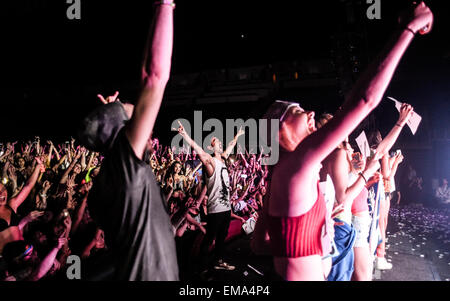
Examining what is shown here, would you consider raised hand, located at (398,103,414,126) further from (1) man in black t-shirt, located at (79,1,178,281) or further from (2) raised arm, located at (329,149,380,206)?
(1) man in black t-shirt, located at (79,1,178,281)

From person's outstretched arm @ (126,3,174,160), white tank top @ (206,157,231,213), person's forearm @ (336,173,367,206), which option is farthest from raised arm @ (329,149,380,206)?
white tank top @ (206,157,231,213)

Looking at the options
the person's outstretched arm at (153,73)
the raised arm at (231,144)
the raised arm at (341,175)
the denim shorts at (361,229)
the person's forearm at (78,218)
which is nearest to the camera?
the person's outstretched arm at (153,73)

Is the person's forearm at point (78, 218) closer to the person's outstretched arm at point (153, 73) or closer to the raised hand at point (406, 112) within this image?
the person's outstretched arm at point (153, 73)

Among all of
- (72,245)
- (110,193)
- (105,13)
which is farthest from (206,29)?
(110,193)

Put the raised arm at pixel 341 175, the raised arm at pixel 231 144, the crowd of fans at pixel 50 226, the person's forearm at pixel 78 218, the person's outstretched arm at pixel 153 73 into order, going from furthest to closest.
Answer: the raised arm at pixel 231 144 → the person's forearm at pixel 78 218 → the crowd of fans at pixel 50 226 → the raised arm at pixel 341 175 → the person's outstretched arm at pixel 153 73

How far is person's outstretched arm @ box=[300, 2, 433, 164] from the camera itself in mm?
1102

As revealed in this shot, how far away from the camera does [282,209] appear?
4.49 ft

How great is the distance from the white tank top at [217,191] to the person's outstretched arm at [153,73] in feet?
10.7

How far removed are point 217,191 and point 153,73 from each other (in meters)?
3.38

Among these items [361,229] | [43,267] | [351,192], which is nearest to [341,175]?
[351,192]

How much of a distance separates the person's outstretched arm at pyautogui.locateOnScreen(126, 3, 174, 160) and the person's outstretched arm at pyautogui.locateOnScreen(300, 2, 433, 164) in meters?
0.70

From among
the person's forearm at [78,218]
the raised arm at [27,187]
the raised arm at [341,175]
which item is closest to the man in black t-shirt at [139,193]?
the raised arm at [341,175]

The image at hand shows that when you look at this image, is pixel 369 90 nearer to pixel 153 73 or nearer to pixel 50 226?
pixel 153 73

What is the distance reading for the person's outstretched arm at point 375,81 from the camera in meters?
1.10
